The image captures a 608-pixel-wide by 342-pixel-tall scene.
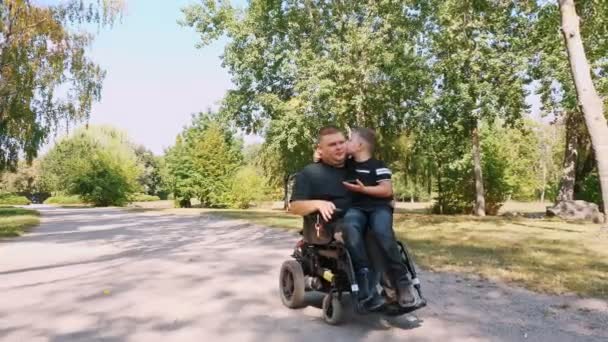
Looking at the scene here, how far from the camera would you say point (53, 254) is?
32.2 feet

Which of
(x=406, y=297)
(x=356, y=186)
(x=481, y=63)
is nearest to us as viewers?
(x=406, y=297)

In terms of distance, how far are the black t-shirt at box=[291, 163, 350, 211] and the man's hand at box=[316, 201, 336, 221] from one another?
0.71 feet

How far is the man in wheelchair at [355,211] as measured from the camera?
4.10 m

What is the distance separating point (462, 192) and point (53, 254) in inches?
836

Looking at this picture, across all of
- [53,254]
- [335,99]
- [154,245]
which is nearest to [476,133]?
[335,99]

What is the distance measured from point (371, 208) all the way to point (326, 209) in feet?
1.24

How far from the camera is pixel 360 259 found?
4.12 m

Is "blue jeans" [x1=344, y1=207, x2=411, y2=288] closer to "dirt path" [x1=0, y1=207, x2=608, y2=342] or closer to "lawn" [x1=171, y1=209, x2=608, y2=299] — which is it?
"dirt path" [x1=0, y1=207, x2=608, y2=342]

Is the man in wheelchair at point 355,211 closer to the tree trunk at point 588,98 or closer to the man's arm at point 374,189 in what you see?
the man's arm at point 374,189

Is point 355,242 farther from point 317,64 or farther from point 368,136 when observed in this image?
point 317,64

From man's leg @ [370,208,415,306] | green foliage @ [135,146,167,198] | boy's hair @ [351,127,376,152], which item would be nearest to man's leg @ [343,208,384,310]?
man's leg @ [370,208,415,306]

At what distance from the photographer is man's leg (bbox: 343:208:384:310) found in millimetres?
4055

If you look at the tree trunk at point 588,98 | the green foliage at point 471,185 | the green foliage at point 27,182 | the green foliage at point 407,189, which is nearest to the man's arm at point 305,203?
the tree trunk at point 588,98

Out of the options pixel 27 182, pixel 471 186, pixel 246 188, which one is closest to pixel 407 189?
pixel 246 188
